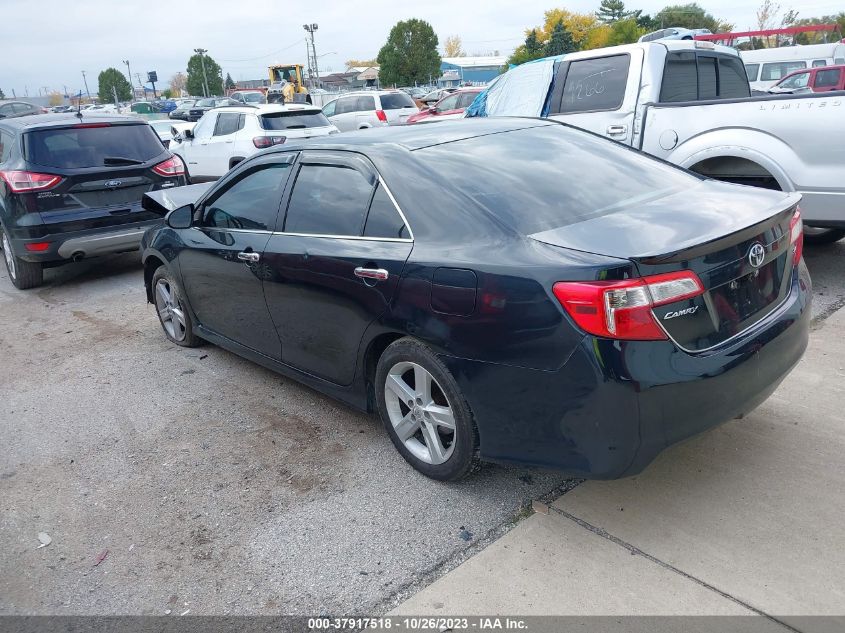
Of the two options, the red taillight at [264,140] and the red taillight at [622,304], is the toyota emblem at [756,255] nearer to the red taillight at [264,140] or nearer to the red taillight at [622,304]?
the red taillight at [622,304]

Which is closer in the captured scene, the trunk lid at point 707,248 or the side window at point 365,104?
the trunk lid at point 707,248

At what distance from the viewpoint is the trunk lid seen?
8.42 feet

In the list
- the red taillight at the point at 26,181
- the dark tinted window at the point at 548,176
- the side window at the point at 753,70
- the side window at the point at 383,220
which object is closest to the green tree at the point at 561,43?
the side window at the point at 753,70

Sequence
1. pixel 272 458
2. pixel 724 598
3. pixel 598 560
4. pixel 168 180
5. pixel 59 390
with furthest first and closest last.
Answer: pixel 168 180 → pixel 59 390 → pixel 272 458 → pixel 598 560 → pixel 724 598

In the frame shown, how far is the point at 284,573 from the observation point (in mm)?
2812

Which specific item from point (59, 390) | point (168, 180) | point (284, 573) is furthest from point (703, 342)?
point (168, 180)

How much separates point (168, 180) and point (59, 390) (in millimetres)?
3577

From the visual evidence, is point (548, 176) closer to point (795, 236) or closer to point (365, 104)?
point (795, 236)

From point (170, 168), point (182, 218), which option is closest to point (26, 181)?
point (170, 168)

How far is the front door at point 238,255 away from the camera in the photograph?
13.5 ft

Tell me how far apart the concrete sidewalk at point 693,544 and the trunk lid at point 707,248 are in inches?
20.4

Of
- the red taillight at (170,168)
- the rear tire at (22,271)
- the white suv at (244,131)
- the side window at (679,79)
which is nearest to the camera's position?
the side window at (679,79)

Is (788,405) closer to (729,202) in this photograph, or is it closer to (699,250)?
(729,202)

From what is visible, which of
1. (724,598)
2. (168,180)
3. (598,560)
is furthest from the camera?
(168,180)
